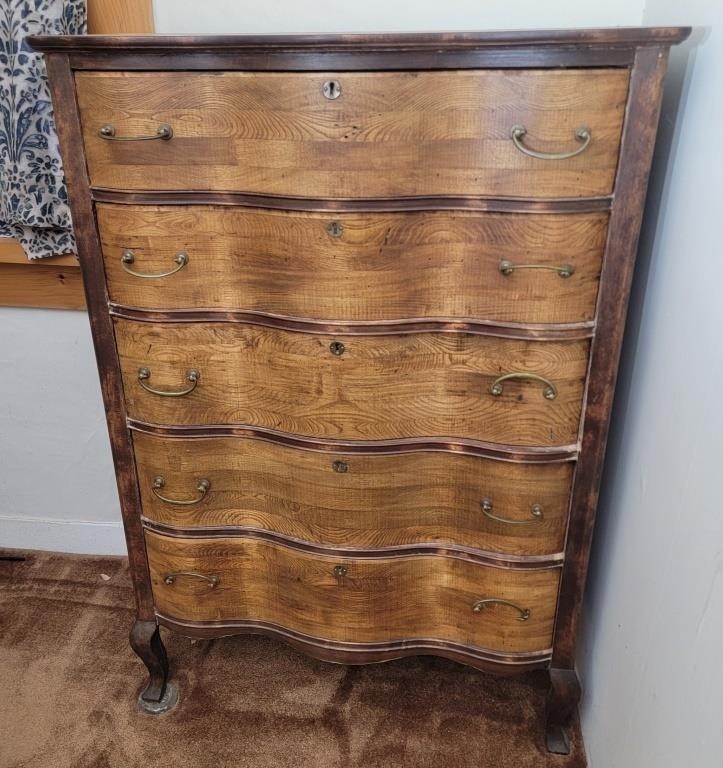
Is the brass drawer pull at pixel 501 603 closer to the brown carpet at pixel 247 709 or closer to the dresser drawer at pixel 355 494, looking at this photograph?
the dresser drawer at pixel 355 494

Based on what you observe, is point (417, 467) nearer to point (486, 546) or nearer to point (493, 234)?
point (486, 546)

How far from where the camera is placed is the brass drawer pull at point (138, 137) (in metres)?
1.11

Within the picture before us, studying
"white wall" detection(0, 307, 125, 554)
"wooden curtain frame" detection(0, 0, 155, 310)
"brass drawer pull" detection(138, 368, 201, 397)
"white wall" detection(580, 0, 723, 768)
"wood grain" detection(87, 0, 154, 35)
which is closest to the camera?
"white wall" detection(580, 0, 723, 768)

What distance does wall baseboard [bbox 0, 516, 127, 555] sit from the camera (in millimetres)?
2113

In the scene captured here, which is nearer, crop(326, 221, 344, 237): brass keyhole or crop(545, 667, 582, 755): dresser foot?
crop(326, 221, 344, 237): brass keyhole

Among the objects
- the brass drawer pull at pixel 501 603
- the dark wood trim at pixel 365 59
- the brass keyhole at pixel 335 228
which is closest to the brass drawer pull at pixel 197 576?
the brass drawer pull at pixel 501 603

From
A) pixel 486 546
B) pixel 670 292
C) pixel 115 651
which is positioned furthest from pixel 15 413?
pixel 670 292

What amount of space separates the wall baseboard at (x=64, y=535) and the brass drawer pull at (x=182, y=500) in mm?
801

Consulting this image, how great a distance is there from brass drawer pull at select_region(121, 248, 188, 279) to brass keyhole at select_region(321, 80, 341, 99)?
349 mm

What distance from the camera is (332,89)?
1.04 m

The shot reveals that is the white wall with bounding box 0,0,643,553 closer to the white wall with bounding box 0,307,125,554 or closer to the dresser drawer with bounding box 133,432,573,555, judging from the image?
the white wall with bounding box 0,307,125,554

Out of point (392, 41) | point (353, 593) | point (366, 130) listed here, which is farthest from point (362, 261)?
point (353, 593)

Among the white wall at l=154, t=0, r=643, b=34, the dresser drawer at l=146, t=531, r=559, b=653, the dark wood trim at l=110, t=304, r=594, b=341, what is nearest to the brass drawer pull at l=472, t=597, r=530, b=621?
the dresser drawer at l=146, t=531, r=559, b=653

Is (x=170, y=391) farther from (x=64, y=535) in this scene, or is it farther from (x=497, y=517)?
(x=64, y=535)
